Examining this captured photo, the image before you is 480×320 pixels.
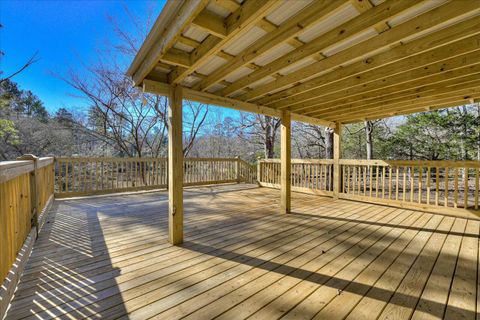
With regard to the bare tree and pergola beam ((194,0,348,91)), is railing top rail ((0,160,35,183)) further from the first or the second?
the bare tree

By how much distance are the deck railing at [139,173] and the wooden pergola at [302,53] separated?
394 centimetres

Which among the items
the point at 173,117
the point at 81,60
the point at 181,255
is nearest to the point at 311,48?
the point at 173,117

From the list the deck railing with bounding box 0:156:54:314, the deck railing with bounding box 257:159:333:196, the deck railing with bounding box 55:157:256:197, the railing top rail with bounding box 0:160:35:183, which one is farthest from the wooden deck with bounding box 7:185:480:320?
the deck railing with bounding box 257:159:333:196

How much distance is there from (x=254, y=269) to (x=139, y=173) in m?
5.46

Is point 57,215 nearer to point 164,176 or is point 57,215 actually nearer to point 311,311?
point 164,176

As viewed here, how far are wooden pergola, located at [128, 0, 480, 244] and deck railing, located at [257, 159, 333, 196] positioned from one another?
2.55 meters

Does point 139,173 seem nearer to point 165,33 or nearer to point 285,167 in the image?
point 285,167

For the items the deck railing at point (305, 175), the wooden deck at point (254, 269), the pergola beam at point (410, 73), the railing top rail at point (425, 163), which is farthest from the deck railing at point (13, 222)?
the railing top rail at point (425, 163)

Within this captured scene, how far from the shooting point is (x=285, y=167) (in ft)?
14.0

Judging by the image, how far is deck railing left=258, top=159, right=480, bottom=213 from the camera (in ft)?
13.0

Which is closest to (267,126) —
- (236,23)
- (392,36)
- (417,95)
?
(417,95)

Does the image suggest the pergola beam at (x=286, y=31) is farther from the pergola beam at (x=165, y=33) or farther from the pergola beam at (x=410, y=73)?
the pergola beam at (x=410, y=73)

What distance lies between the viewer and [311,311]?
4.86ft

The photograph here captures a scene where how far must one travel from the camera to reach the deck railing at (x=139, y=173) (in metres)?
5.32
